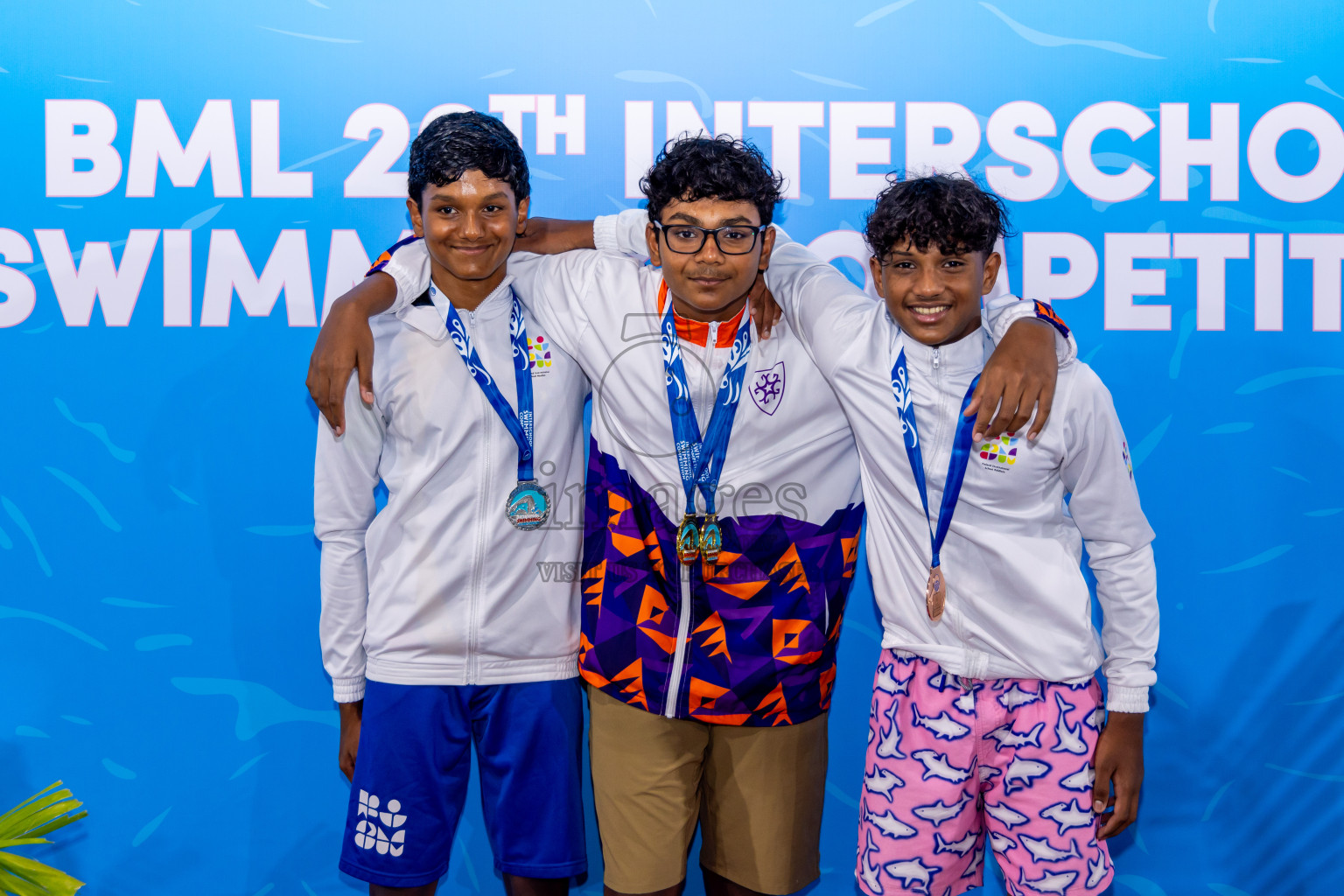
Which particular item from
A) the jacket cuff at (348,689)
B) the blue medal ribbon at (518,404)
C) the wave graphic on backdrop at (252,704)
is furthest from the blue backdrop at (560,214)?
the blue medal ribbon at (518,404)

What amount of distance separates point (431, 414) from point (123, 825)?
152 cm

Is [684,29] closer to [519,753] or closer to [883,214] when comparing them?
[883,214]

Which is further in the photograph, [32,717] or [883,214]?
[32,717]

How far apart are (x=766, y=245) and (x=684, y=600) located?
741 millimetres

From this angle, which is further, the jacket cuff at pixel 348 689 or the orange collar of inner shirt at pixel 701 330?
the jacket cuff at pixel 348 689

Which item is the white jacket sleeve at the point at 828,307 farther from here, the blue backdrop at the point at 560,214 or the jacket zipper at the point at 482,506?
the jacket zipper at the point at 482,506

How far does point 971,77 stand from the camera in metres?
2.41

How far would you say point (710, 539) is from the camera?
195cm

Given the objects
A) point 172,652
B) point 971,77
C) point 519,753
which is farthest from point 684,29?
point 172,652

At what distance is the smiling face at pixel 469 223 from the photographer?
78.0 inches

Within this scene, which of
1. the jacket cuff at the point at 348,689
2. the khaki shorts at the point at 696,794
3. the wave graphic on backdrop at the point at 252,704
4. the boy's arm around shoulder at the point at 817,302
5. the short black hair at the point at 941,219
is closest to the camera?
the short black hair at the point at 941,219

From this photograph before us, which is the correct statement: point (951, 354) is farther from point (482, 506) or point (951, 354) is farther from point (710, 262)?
point (482, 506)

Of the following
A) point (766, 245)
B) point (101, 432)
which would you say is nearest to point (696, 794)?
point (766, 245)

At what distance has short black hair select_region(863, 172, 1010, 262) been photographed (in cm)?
183
